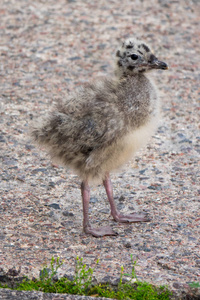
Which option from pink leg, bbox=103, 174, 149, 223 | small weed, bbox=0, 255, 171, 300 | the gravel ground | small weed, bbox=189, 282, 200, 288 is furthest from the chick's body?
small weed, bbox=189, 282, 200, 288

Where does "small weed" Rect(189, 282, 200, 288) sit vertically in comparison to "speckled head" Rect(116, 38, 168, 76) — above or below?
below

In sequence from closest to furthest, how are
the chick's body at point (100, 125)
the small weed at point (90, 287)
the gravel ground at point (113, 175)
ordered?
the small weed at point (90, 287), the gravel ground at point (113, 175), the chick's body at point (100, 125)

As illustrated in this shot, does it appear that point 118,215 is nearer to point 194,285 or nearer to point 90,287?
point 90,287

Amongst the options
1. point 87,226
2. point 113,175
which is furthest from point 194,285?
point 113,175

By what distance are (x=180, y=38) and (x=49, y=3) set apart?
2.49 meters

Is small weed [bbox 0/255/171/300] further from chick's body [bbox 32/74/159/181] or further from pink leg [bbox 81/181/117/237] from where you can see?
chick's body [bbox 32/74/159/181]

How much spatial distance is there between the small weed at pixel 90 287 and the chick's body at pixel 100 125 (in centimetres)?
104

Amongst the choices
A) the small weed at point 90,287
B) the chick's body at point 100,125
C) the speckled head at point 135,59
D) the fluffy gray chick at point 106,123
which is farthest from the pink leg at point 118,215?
the speckled head at point 135,59

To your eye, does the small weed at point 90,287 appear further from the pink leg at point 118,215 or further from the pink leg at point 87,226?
the pink leg at point 118,215

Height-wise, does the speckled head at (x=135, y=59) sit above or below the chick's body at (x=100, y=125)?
A: above

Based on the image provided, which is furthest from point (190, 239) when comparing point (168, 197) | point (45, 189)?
point (45, 189)

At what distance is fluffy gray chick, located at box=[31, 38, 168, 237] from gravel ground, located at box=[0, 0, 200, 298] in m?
0.33

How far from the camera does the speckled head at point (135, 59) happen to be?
16.3ft

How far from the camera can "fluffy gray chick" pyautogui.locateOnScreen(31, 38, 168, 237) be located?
461cm
